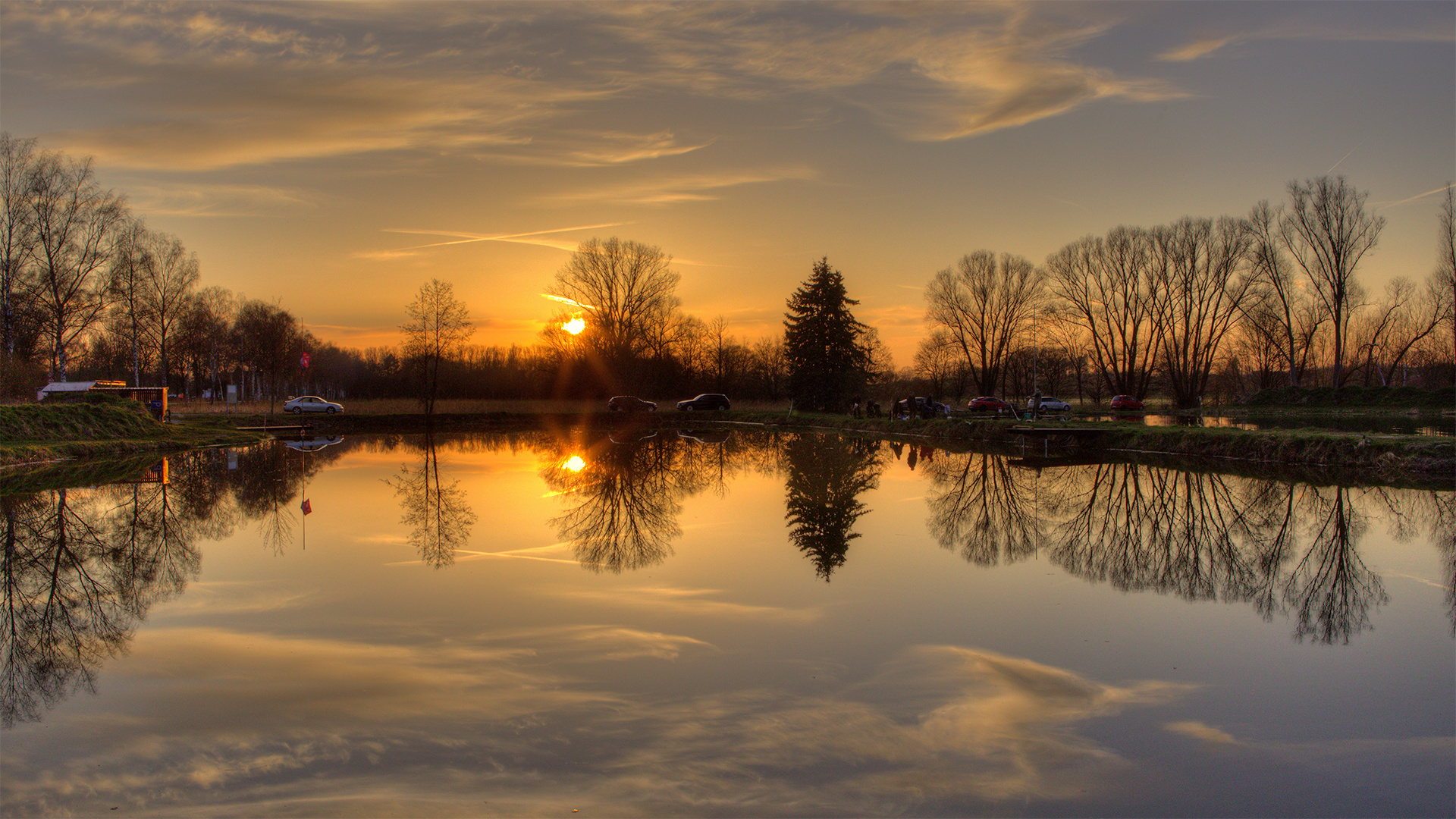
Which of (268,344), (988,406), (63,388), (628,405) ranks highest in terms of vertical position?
(268,344)

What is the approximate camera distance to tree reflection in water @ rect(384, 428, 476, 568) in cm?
1078

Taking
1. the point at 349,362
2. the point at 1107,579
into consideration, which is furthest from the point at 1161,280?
the point at 349,362

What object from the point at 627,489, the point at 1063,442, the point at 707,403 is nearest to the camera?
the point at 627,489

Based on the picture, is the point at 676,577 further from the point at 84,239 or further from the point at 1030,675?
the point at 84,239

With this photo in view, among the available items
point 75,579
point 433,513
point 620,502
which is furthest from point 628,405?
point 75,579

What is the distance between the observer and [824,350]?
1954 inches

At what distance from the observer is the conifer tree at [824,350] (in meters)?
49.2

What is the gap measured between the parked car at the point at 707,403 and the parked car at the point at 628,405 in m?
2.46

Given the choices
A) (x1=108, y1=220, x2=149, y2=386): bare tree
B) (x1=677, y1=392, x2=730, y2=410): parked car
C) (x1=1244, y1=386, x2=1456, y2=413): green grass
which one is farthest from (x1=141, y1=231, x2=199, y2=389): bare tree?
(x1=1244, y1=386, x2=1456, y2=413): green grass

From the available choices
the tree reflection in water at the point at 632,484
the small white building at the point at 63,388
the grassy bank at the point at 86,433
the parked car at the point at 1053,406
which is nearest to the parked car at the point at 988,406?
the parked car at the point at 1053,406

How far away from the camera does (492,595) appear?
27.3 ft

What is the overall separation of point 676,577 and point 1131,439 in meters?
20.9

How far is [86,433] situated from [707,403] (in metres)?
35.6

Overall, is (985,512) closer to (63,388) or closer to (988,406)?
(988,406)
